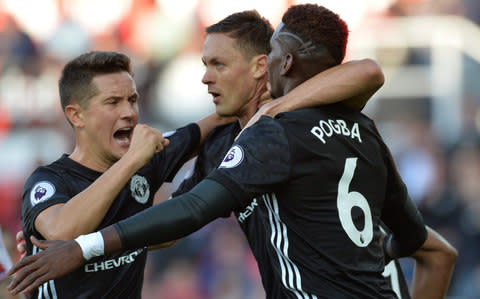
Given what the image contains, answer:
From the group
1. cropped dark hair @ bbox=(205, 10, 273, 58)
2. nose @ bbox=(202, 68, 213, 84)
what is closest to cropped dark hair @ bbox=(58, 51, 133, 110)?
nose @ bbox=(202, 68, 213, 84)

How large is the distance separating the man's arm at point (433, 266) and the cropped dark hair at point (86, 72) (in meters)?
2.02

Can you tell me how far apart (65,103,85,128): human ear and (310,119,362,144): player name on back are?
155 centimetres

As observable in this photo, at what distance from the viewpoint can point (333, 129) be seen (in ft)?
10.8

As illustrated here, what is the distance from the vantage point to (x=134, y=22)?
11055mm

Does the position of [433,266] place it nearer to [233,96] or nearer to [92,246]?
[233,96]

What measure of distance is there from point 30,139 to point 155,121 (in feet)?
6.01

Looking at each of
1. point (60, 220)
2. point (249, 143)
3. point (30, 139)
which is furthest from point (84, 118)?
point (30, 139)

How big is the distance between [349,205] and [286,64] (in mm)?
699

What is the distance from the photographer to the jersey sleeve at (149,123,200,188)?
4410mm

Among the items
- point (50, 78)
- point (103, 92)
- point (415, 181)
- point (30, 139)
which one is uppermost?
point (103, 92)

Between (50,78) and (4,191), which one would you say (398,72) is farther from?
(4,191)

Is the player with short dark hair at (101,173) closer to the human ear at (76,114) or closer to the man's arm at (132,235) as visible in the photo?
the human ear at (76,114)

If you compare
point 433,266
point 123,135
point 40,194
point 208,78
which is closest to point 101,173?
point 123,135

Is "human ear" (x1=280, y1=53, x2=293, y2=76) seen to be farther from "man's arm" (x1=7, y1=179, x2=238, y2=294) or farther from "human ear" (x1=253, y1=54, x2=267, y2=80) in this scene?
"human ear" (x1=253, y1=54, x2=267, y2=80)
